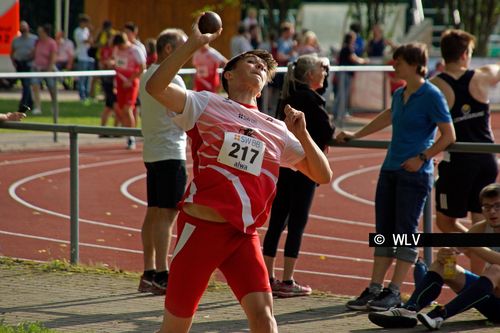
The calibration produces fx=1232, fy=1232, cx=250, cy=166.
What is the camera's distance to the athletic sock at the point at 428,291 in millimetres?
8344

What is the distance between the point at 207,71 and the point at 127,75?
195cm

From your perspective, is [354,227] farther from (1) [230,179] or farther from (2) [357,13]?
(2) [357,13]

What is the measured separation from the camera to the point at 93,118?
90.5ft

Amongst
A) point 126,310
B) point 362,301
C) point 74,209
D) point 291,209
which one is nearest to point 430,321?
point 362,301

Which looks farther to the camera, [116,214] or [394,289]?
[116,214]

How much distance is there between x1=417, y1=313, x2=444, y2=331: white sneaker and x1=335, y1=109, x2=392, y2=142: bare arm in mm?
1680

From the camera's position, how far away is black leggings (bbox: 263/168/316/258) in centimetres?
944

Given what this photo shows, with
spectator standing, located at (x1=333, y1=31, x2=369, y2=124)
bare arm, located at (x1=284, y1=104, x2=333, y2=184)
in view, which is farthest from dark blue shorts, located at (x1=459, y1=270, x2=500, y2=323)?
spectator standing, located at (x1=333, y1=31, x2=369, y2=124)

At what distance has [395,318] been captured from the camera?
26.9 feet

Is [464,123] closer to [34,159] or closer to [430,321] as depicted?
[430,321]

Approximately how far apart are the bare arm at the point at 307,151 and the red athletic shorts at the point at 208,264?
1.73 feet

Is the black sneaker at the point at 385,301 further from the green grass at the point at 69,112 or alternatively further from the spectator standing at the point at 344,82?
the green grass at the point at 69,112

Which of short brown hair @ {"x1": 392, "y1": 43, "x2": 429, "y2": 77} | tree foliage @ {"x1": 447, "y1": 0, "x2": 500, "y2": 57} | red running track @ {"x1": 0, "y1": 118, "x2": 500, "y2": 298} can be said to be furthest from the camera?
tree foliage @ {"x1": 447, "y1": 0, "x2": 500, "y2": 57}

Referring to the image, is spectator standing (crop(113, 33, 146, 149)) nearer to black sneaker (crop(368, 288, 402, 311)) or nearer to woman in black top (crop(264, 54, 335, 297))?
woman in black top (crop(264, 54, 335, 297))
